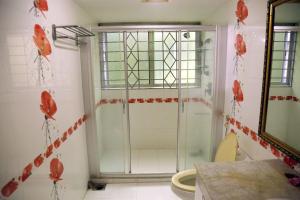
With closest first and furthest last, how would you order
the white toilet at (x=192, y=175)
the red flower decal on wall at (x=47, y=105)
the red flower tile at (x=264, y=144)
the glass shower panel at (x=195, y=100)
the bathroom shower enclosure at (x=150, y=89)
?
1. the red flower decal on wall at (x=47, y=105)
2. the red flower tile at (x=264, y=144)
3. the white toilet at (x=192, y=175)
4. the bathroom shower enclosure at (x=150, y=89)
5. the glass shower panel at (x=195, y=100)

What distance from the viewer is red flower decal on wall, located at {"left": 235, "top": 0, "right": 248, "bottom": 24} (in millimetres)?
1763

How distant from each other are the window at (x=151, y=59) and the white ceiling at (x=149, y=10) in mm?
232

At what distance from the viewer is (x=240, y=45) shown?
1.90 meters

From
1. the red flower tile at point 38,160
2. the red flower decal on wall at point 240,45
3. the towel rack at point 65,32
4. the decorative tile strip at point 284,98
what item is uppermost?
the towel rack at point 65,32

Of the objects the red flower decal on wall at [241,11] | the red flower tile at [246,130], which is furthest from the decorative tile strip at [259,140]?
the red flower decal on wall at [241,11]

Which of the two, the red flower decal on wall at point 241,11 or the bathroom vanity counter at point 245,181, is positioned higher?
the red flower decal on wall at point 241,11

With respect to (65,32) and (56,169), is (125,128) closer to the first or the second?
(56,169)

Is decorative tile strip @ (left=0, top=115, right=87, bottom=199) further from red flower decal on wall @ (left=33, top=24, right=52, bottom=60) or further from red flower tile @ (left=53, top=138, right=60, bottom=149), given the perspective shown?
red flower decal on wall @ (left=33, top=24, right=52, bottom=60)

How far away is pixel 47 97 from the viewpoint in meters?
1.44

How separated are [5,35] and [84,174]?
5.81 ft

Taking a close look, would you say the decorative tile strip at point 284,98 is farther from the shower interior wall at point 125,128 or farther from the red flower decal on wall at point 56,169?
the red flower decal on wall at point 56,169

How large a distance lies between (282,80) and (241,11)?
0.89 metres

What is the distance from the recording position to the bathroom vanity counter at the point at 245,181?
0.99m

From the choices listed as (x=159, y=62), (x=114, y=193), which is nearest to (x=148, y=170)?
(x=114, y=193)
